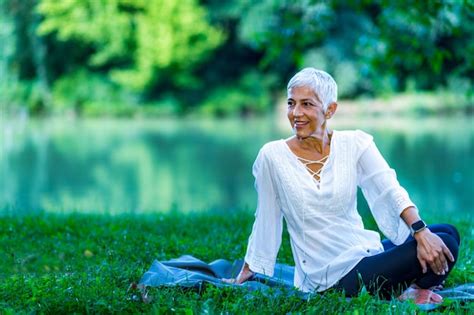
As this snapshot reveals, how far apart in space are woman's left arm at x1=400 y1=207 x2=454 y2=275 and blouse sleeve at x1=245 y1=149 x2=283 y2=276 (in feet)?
2.36

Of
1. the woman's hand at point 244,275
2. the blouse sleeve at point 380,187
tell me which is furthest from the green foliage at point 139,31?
the blouse sleeve at point 380,187

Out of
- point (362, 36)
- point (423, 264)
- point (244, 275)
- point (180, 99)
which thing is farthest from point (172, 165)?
point (180, 99)

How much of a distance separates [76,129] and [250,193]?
1669 centimetres

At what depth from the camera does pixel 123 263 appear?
171 inches

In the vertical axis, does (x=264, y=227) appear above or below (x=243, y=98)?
above

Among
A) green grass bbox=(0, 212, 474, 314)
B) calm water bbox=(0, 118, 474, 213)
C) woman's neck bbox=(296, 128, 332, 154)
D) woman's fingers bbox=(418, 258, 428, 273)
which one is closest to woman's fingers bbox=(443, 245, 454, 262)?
woman's fingers bbox=(418, 258, 428, 273)

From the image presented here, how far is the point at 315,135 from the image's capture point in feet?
11.6

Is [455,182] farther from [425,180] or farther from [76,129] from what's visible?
[76,129]

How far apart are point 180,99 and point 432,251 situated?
1333 inches

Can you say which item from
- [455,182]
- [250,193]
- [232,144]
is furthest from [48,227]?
[232,144]

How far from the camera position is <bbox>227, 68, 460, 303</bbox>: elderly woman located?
134 inches

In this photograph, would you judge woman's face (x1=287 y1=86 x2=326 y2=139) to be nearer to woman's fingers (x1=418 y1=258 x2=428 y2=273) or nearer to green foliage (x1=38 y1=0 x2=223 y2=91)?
woman's fingers (x1=418 y1=258 x2=428 y2=273)

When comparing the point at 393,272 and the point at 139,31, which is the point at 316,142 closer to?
the point at 393,272

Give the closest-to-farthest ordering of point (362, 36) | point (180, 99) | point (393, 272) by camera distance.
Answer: point (393, 272) → point (362, 36) → point (180, 99)
